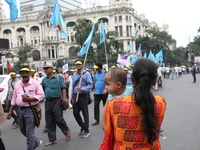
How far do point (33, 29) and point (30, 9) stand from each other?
1169 inches

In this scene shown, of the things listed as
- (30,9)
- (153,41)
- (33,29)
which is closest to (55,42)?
(33,29)

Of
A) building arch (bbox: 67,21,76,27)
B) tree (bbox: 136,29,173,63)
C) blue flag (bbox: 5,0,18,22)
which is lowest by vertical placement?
blue flag (bbox: 5,0,18,22)

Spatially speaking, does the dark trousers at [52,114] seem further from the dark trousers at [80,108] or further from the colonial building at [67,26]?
the colonial building at [67,26]

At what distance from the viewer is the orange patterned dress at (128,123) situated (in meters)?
Result: 1.77

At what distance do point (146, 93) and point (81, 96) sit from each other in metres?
3.95

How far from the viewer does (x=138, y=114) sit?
1.77 metres

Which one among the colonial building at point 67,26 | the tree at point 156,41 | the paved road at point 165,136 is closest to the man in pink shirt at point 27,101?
the paved road at point 165,136

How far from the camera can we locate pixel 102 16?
5906cm

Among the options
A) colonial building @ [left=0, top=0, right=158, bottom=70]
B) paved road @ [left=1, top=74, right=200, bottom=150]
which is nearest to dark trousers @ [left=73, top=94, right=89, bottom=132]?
paved road @ [left=1, top=74, right=200, bottom=150]

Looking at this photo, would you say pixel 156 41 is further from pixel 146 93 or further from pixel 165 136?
pixel 146 93

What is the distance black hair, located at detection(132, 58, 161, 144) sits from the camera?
1.72 metres

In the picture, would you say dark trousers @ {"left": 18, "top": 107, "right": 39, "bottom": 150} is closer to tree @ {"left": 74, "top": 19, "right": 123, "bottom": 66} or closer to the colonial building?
tree @ {"left": 74, "top": 19, "right": 123, "bottom": 66}

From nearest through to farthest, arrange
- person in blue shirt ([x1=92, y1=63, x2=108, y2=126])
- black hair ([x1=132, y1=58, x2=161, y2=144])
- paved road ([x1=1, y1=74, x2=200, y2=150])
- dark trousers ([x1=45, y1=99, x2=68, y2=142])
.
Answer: black hair ([x1=132, y1=58, x2=161, y2=144]), paved road ([x1=1, y1=74, x2=200, y2=150]), dark trousers ([x1=45, y1=99, x2=68, y2=142]), person in blue shirt ([x1=92, y1=63, x2=108, y2=126])

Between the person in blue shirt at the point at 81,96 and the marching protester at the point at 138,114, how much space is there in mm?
3572
